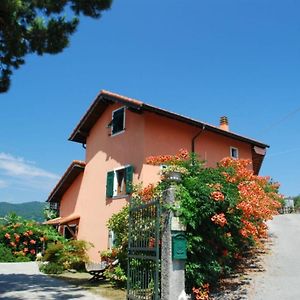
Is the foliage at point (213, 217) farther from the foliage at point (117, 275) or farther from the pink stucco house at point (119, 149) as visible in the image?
the pink stucco house at point (119, 149)

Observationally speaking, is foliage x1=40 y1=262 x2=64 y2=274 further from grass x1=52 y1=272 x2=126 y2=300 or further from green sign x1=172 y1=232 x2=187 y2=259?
green sign x1=172 y1=232 x2=187 y2=259

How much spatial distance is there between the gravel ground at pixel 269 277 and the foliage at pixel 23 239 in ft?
52.8

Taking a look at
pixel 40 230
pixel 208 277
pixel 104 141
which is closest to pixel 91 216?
pixel 104 141

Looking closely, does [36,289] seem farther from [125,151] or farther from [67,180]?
[67,180]

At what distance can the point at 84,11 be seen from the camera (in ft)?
35.4

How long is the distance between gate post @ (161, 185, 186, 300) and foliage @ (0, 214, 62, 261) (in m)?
17.1

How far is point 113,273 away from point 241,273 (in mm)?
4977

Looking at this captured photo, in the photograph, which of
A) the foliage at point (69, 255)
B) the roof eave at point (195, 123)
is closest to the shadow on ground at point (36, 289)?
the foliage at point (69, 255)

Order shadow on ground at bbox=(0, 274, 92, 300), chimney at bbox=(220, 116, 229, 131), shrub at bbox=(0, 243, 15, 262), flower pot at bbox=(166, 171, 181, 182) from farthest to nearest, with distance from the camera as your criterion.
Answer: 1. shrub at bbox=(0, 243, 15, 262)
2. chimney at bbox=(220, 116, 229, 131)
3. shadow on ground at bbox=(0, 274, 92, 300)
4. flower pot at bbox=(166, 171, 181, 182)

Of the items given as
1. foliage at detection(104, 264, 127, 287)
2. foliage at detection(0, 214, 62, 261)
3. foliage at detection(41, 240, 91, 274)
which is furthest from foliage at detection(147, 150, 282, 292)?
foliage at detection(0, 214, 62, 261)

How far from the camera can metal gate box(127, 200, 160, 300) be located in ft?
25.2

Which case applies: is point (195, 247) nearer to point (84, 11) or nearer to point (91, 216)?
point (84, 11)

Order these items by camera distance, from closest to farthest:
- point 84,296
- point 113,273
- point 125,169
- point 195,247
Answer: point 195,247, point 84,296, point 113,273, point 125,169

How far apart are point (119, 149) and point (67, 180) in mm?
6127
